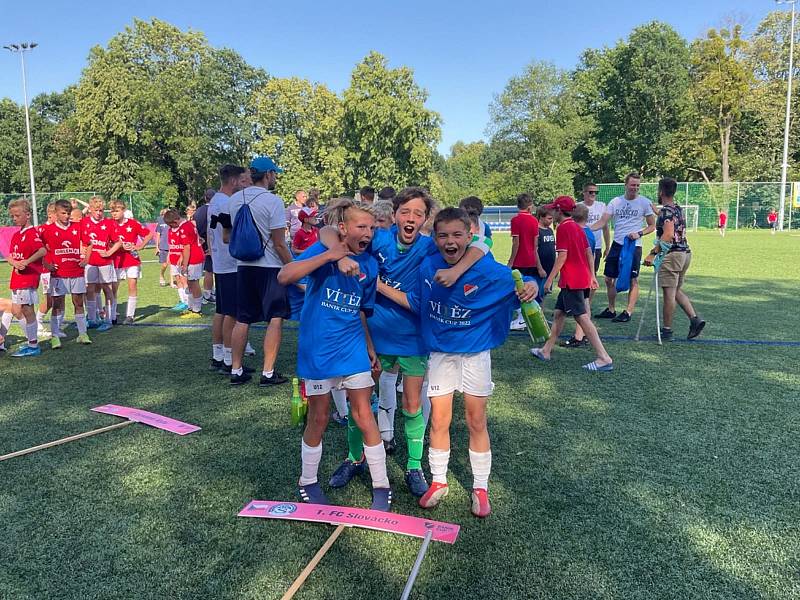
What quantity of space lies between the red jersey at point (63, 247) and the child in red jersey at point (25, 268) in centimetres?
28

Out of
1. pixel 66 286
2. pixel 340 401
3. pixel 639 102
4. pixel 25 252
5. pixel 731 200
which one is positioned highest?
pixel 639 102

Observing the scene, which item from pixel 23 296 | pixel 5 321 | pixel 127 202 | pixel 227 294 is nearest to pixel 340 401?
pixel 227 294

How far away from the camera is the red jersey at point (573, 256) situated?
681 cm

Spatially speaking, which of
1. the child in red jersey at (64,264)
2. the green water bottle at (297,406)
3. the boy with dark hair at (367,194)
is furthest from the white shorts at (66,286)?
the green water bottle at (297,406)

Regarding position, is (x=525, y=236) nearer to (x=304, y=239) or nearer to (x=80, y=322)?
(x=304, y=239)

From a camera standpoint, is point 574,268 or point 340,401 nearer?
point 340,401

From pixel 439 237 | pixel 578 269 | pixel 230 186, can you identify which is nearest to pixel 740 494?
pixel 439 237

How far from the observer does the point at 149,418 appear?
5230 mm

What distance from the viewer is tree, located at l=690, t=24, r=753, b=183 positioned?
47.9 meters

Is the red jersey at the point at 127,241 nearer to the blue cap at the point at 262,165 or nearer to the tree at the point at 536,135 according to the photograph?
the blue cap at the point at 262,165

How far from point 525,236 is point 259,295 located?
4153 millimetres

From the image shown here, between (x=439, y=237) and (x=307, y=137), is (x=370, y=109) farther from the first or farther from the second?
(x=439, y=237)

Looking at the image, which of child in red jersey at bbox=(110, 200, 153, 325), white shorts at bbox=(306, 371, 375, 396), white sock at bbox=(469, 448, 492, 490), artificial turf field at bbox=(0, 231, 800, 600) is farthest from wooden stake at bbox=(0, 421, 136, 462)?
child in red jersey at bbox=(110, 200, 153, 325)

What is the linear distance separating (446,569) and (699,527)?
1517mm
